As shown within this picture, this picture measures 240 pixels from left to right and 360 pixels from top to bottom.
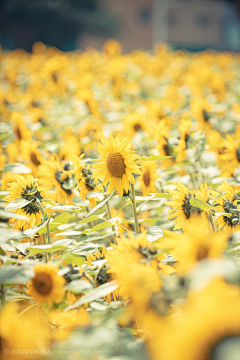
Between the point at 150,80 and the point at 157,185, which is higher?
the point at 150,80

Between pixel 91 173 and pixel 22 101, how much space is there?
2.78m

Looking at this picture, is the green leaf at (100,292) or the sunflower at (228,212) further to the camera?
the sunflower at (228,212)

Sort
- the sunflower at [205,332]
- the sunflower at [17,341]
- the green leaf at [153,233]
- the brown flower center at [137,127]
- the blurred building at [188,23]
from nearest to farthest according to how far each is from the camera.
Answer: the sunflower at [205,332] < the sunflower at [17,341] < the green leaf at [153,233] < the brown flower center at [137,127] < the blurred building at [188,23]

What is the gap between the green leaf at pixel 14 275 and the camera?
793 millimetres

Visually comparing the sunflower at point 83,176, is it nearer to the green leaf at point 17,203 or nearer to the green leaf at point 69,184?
the green leaf at point 69,184

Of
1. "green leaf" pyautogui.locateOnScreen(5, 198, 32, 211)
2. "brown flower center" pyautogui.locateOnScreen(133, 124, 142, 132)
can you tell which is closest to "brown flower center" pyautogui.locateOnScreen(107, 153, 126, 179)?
"green leaf" pyautogui.locateOnScreen(5, 198, 32, 211)

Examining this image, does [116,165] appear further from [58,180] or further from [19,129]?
[19,129]

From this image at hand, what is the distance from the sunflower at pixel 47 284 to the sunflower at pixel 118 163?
14.4 inches

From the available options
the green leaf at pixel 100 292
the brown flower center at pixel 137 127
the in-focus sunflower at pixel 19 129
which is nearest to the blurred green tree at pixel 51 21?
the in-focus sunflower at pixel 19 129

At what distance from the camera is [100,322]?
857 mm

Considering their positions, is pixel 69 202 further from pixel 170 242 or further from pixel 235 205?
pixel 170 242

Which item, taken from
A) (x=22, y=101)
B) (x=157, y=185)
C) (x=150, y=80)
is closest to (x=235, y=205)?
(x=157, y=185)

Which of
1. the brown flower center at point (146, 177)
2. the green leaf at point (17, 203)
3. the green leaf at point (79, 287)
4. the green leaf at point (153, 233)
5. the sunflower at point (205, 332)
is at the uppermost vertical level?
the sunflower at point (205, 332)

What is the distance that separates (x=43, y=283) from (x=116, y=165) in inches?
18.0
